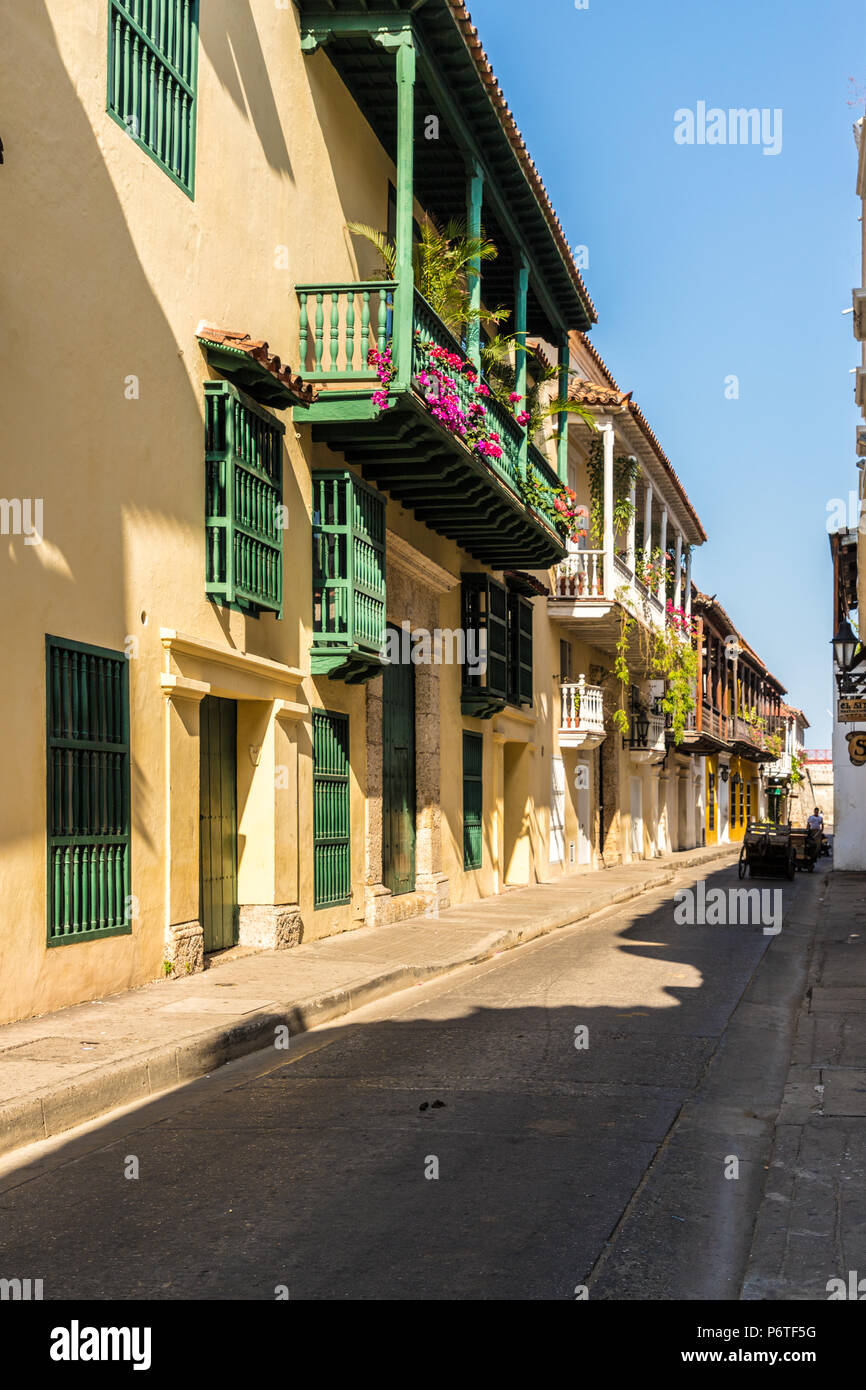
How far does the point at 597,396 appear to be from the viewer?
2530 cm

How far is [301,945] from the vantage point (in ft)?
43.2

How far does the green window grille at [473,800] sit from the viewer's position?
1997 cm

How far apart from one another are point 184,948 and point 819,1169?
600 cm

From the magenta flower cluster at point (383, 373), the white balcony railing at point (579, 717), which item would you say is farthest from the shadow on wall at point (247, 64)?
the white balcony railing at point (579, 717)

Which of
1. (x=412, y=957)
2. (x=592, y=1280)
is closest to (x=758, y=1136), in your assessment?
(x=592, y=1280)

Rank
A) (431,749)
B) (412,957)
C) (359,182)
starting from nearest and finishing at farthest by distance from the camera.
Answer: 1. (412,957)
2. (359,182)
3. (431,749)

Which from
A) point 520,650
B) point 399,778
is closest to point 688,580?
point 520,650

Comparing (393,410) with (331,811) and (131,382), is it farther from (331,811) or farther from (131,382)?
(331,811)

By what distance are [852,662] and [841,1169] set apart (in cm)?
1915

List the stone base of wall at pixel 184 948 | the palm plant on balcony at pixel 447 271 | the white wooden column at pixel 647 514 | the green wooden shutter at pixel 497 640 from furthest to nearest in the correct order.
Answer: the white wooden column at pixel 647 514, the green wooden shutter at pixel 497 640, the palm plant on balcony at pixel 447 271, the stone base of wall at pixel 184 948

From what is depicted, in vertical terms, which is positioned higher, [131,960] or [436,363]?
[436,363]

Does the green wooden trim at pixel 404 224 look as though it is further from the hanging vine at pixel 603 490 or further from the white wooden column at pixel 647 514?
the white wooden column at pixel 647 514

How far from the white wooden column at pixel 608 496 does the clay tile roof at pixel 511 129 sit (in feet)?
17.7
